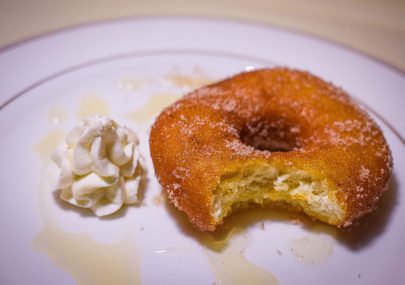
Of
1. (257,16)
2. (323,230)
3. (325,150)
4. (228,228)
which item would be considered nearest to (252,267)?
(228,228)

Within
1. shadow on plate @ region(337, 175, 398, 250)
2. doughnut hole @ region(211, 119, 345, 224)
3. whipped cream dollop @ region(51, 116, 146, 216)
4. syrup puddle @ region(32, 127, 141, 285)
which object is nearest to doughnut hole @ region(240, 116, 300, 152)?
doughnut hole @ region(211, 119, 345, 224)

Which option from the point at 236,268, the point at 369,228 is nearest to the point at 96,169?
the point at 236,268

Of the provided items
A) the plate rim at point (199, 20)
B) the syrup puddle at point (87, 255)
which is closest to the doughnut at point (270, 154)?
the syrup puddle at point (87, 255)

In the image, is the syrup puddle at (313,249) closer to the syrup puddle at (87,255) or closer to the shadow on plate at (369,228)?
the shadow on plate at (369,228)

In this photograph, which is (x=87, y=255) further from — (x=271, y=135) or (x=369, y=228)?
(x=369, y=228)

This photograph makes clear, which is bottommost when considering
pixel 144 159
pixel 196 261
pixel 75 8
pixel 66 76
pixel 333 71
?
pixel 196 261

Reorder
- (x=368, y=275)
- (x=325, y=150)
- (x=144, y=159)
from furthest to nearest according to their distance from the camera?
1. (x=144, y=159)
2. (x=325, y=150)
3. (x=368, y=275)

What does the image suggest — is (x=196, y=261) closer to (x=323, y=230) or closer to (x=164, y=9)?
(x=323, y=230)
